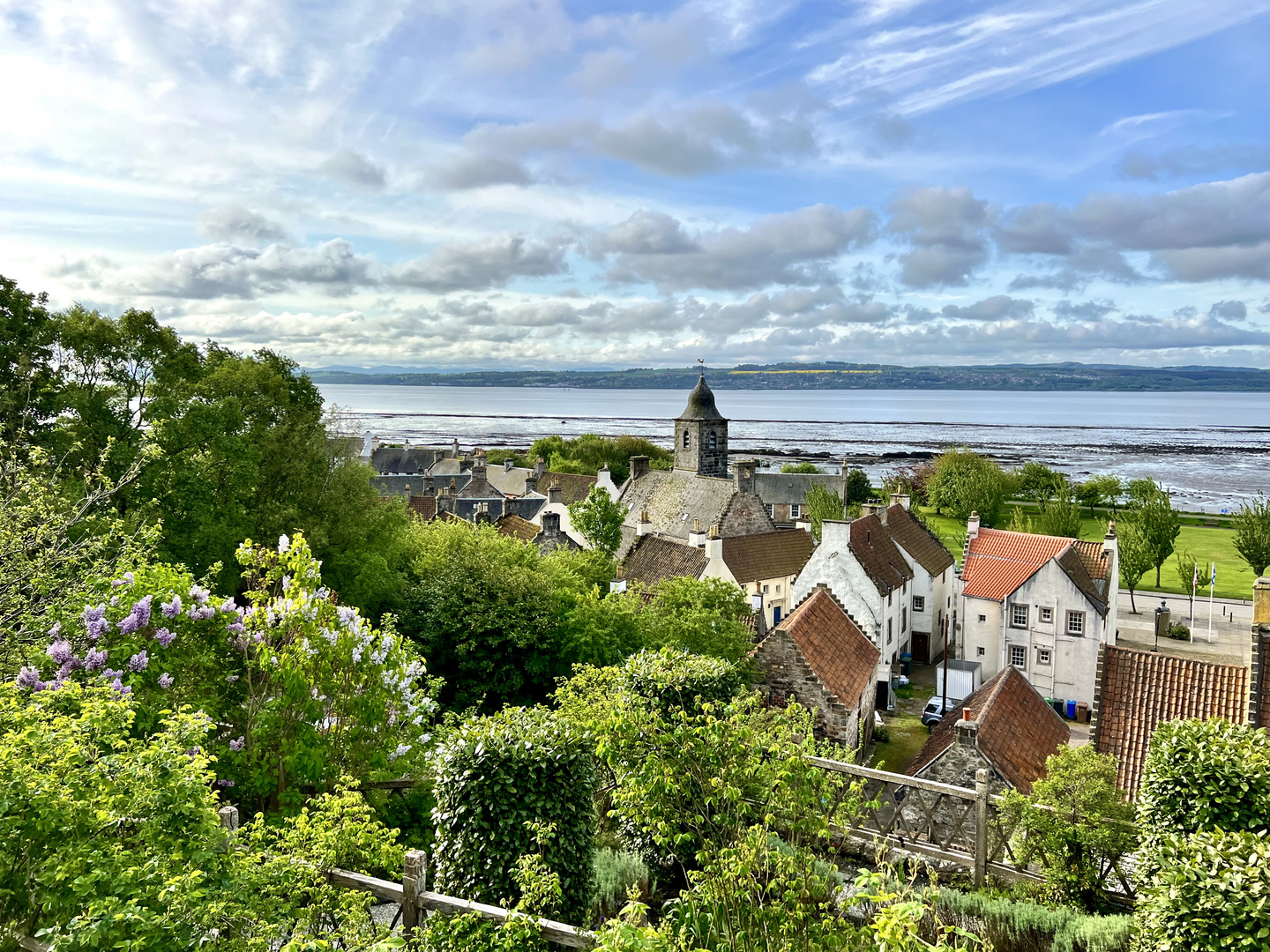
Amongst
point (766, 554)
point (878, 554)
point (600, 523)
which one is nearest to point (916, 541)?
point (878, 554)

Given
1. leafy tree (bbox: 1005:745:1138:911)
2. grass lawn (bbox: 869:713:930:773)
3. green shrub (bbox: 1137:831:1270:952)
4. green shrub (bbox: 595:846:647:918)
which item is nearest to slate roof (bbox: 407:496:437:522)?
grass lawn (bbox: 869:713:930:773)

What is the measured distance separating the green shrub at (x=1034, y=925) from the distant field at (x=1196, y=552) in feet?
163

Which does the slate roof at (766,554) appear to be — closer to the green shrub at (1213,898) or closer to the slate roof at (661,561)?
the slate roof at (661,561)

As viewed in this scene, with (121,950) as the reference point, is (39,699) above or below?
above

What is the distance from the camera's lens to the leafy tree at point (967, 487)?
8319cm

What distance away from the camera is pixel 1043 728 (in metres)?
Answer: 22.5

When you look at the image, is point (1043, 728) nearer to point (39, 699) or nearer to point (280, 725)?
point (280, 725)

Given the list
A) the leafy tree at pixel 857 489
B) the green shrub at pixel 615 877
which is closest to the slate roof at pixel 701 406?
the leafy tree at pixel 857 489

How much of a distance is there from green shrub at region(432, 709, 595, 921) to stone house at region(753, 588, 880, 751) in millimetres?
12811

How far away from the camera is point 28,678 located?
36.2 ft

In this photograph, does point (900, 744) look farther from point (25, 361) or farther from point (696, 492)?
point (25, 361)

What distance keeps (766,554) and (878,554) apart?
871 cm

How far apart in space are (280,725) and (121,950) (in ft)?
22.7

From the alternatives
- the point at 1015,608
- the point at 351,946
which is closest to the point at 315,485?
the point at 351,946
